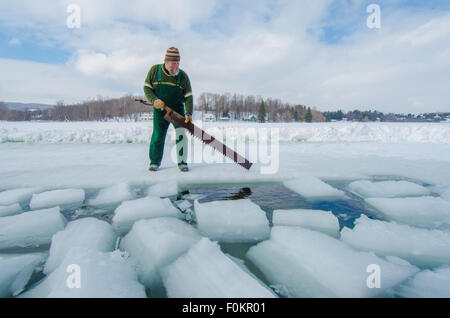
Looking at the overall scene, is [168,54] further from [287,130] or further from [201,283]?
[287,130]

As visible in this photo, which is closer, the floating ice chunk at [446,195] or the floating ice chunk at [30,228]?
the floating ice chunk at [30,228]

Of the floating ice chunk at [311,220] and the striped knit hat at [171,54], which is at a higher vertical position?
the striped knit hat at [171,54]

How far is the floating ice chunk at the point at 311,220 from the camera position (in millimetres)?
1540

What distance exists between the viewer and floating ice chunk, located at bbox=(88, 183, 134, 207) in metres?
2.02

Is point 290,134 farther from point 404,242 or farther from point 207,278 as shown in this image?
point 207,278

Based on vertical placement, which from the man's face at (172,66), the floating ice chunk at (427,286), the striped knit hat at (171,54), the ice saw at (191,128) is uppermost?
the striped knit hat at (171,54)

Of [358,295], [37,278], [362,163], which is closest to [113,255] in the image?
[37,278]

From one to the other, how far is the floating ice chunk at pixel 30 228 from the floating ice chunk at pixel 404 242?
6.22 ft

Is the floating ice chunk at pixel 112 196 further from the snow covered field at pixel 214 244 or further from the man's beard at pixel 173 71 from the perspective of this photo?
the man's beard at pixel 173 71

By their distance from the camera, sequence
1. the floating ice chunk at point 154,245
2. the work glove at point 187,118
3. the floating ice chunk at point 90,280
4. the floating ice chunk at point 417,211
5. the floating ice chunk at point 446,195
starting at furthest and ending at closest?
the work glove at point 187,118, the floating ice chunk at point 446,195, the floating ice chunk at point 417,211, the floating ice chunk at point 154,245, the floating ice chunk at point 90,280

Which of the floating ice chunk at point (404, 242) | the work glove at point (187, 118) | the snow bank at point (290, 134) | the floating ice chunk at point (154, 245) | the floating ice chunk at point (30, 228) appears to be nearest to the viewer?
the floating ice chunk at point (154, 245)

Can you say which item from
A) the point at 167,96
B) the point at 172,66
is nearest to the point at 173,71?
the point at 172,66

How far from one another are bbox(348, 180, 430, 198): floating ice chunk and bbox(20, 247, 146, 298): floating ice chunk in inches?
89.3

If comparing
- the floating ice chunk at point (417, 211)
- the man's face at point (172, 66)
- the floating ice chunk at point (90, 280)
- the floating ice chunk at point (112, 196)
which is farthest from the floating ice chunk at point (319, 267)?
the man's face at point (172, 66)
